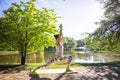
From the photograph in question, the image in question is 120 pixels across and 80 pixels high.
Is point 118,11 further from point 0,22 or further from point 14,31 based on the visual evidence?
point 0,22

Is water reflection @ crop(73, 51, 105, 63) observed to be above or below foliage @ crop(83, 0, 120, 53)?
below

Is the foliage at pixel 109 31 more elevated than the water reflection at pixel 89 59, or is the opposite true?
the foliage at pixel 109 31

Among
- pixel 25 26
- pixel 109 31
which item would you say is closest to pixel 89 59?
pixel 109 31

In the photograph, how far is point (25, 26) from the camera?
1348cm

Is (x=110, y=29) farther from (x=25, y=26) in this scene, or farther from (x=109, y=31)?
(x=25, y=26)

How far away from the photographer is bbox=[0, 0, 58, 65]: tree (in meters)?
13.4

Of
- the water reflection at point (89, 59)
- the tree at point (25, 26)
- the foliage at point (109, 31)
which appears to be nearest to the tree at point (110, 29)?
the foliage at point (109, 31)

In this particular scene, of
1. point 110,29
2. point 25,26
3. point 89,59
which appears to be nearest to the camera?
point 25,26

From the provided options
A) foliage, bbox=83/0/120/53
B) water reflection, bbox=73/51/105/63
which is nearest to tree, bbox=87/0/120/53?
foliage, bbox=83/0/120/53

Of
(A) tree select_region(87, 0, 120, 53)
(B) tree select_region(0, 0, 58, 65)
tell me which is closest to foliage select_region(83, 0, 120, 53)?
(A) tree select_region(87, 0, 120, 53)

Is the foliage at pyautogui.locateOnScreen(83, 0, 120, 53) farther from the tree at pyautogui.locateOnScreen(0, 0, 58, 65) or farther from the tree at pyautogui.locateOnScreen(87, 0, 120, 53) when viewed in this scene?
the tree at pyautogui.locateOnScreen(0, 0, 58, 65)

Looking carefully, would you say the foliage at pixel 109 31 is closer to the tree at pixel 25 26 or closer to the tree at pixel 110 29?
the tree at pixel 110 29

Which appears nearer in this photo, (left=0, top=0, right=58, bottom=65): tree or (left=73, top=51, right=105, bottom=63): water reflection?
(left=0, top=0, right=58, bottom=65): tree

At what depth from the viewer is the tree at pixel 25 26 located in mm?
13414
